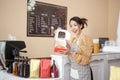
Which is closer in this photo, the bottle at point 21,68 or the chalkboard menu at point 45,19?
the bottle at point 21,68

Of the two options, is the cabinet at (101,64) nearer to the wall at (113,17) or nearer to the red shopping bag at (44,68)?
the red shopping bag at (44,68)

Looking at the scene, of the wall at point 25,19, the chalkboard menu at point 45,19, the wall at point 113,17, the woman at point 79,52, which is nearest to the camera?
the woman at point 79,52

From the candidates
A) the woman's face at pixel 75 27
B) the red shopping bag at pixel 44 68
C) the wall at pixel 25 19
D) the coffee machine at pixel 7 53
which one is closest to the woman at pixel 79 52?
the woman's face at pixel 75 27

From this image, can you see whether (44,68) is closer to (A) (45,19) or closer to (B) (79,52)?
(B) (79,52)

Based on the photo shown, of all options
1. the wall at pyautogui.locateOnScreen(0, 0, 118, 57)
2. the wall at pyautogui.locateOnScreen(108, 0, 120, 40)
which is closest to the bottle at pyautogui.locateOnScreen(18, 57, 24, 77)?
the wall at pyautogui.locateOnScreen(0, 0, 118, 57)

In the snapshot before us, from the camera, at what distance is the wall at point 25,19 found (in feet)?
10.3

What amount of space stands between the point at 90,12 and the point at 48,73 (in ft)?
8.93

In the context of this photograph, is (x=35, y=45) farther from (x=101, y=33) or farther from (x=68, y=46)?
(x=101, y=33)

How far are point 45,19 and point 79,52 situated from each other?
1.61 meters

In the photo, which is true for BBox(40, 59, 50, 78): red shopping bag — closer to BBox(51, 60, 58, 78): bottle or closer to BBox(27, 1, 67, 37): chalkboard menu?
BBox(51, 60, 58, 78): bottle

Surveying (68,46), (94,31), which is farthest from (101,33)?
(68,46)

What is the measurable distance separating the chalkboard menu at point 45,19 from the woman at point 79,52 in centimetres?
133

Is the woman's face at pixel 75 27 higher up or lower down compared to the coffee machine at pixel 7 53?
higher up

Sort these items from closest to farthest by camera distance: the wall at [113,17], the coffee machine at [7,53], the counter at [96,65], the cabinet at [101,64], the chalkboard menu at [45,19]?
the counter at [96,65], the coffee machine at [7,53], the cabinet at [101,64], the chalkboard menu at [45,19], the wall at [113,17]
